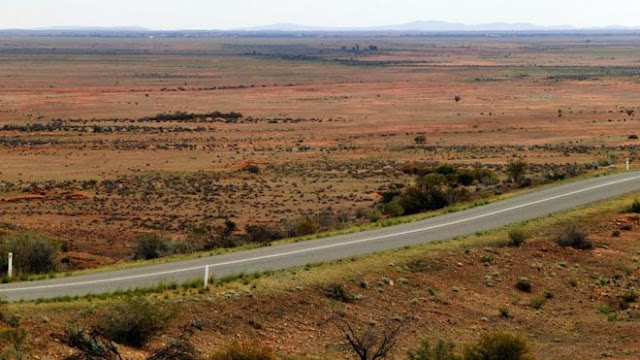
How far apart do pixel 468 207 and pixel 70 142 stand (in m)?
45.4

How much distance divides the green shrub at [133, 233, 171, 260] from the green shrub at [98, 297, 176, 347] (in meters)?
10.4

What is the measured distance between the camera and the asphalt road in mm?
18531

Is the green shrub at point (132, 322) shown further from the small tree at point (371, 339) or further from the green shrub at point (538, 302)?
the green shrub at point (538, 302)

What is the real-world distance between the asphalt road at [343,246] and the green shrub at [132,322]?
2663 millimetres

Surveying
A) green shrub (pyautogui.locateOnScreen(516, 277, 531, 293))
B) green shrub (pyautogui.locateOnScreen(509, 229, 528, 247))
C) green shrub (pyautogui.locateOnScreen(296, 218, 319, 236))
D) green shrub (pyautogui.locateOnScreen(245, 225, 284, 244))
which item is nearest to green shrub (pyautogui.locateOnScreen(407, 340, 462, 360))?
green shrub (pyautogui.locateOnScreen(516, 277, 531, 293))

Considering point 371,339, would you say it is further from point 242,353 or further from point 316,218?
point 316,218

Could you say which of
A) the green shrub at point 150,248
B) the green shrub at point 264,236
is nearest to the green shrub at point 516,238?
the green shrub at point 264,236

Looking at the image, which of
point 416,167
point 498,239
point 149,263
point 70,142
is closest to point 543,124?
point 416,167

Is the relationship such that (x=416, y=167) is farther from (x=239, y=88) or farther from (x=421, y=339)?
(x=239, y=88)

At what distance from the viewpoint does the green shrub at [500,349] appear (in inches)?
570

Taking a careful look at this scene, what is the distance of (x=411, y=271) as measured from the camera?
2112cm

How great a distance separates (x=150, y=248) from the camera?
26.3 metres

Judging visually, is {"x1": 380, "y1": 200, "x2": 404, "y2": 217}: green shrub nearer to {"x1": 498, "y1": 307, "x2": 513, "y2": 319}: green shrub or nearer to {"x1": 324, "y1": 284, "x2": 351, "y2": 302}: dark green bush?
{"x1": 498, "y1": 307, "x2": 513, "y2": 319}: green shrub

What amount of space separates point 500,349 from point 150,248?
1425 centimetres
